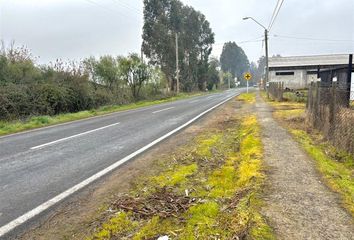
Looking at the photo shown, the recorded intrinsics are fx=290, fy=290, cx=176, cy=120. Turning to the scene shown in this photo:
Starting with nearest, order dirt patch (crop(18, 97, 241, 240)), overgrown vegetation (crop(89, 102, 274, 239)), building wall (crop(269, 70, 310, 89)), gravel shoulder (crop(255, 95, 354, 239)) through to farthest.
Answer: gravel shoulder (crop(255, 95, 354, 239)) → overgrown vegetation (crop(89, 102, 274, 239)) → dirt patch (crop(18, 97, 241, 240)) → building wall (crop(269, 70, 310, 89))

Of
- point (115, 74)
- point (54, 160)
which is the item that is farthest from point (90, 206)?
point (115, 74)

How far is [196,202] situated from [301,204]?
4.56ft

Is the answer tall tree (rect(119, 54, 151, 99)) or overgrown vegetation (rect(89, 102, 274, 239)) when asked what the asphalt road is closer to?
overgrown vegetation (rect(89, 102, 274, 239))

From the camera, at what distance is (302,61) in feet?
163

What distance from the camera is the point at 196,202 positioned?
407 cm

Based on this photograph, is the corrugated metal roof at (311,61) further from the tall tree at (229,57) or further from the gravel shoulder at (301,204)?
the tall tree at (229,57)

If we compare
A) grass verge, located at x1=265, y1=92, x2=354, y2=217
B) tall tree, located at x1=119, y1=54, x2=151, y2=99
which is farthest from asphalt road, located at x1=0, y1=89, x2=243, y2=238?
tall tree, located at x1=119, y1=54, x2=151, y2=99

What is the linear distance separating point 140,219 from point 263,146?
4374 millimetres

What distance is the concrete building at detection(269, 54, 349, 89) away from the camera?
47188 millimetres

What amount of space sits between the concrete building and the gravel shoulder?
44473 mm

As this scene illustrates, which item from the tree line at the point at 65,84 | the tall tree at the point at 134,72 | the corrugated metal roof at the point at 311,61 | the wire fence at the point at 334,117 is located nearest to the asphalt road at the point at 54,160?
the wire fence at the point at 334,117

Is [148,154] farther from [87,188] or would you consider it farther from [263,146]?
[263,146]

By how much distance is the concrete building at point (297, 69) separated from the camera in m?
47.2

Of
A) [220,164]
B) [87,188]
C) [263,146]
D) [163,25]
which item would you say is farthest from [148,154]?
[163,25]
